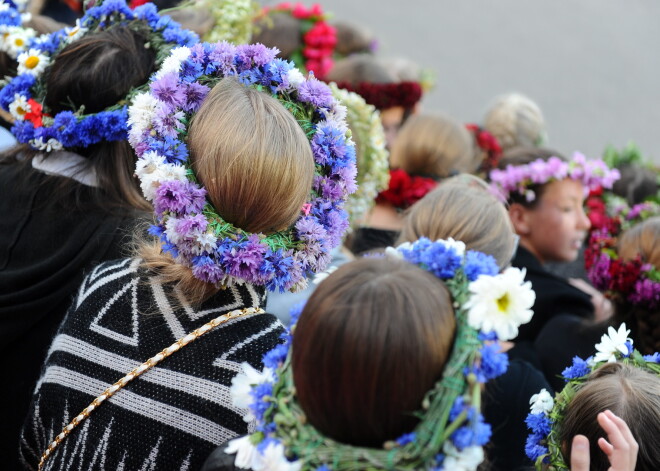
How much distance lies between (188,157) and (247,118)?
18cm

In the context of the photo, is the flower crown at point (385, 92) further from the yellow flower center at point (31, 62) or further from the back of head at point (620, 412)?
the back of head at point (620, 412)

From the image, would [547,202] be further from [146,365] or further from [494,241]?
[146,365]

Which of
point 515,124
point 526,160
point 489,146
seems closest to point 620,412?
point 526,160

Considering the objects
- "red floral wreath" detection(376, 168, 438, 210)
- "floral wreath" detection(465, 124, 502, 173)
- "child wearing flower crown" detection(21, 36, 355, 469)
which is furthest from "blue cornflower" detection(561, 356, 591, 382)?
"floral wreath" detection(465, 124, 502, 173)

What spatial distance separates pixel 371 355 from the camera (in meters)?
1.33

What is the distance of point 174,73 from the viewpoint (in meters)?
1.96

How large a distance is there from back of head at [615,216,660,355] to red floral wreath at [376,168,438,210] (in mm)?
1012

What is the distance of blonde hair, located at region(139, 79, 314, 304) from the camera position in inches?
68.7

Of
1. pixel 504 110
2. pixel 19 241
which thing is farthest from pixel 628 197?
pixel 19 241

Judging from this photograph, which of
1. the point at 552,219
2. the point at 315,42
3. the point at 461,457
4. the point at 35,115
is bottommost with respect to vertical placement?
the point at 315,42

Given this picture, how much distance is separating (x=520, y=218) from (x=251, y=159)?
2.46 m

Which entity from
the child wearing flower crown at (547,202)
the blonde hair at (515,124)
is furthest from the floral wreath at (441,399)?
the blonde hair at (515,124)

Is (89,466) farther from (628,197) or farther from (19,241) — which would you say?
(628,197)

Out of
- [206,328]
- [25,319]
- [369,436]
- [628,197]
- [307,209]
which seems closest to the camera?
[369,436]
